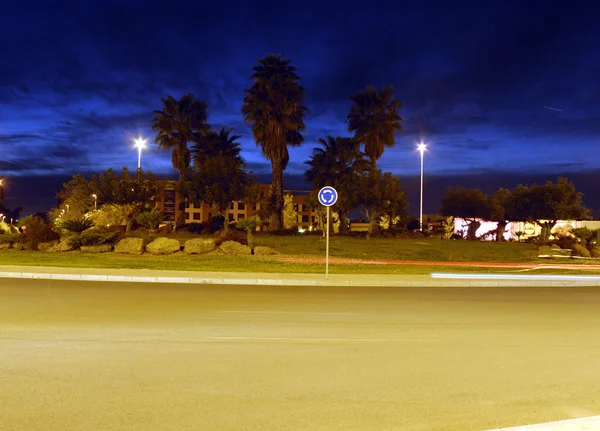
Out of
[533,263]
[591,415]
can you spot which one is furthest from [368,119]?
[591,415]

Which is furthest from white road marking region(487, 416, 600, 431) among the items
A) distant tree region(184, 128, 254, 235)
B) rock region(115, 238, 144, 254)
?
distant tree region(184, 128, 254, 235)

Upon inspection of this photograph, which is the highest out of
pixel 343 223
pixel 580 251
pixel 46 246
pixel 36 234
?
pixel 343 223

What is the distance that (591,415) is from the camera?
227 inches

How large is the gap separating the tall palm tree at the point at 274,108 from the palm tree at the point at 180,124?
6.11m

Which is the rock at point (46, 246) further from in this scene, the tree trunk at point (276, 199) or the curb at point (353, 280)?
the tree trunk at point (276, 199)

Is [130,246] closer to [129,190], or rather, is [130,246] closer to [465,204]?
[129,190]

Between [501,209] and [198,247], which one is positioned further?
[501,209]

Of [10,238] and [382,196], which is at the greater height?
[382,196]

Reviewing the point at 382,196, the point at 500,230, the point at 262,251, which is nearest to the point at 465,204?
the point at 500,230

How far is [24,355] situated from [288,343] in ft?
11.8

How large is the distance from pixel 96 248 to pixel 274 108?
26041 millimetres

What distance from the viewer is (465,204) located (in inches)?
2953

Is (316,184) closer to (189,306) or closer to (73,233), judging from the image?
(73,233)

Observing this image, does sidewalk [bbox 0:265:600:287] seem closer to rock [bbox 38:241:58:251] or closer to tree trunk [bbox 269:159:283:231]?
rock [bbox 38:241:58:251]
